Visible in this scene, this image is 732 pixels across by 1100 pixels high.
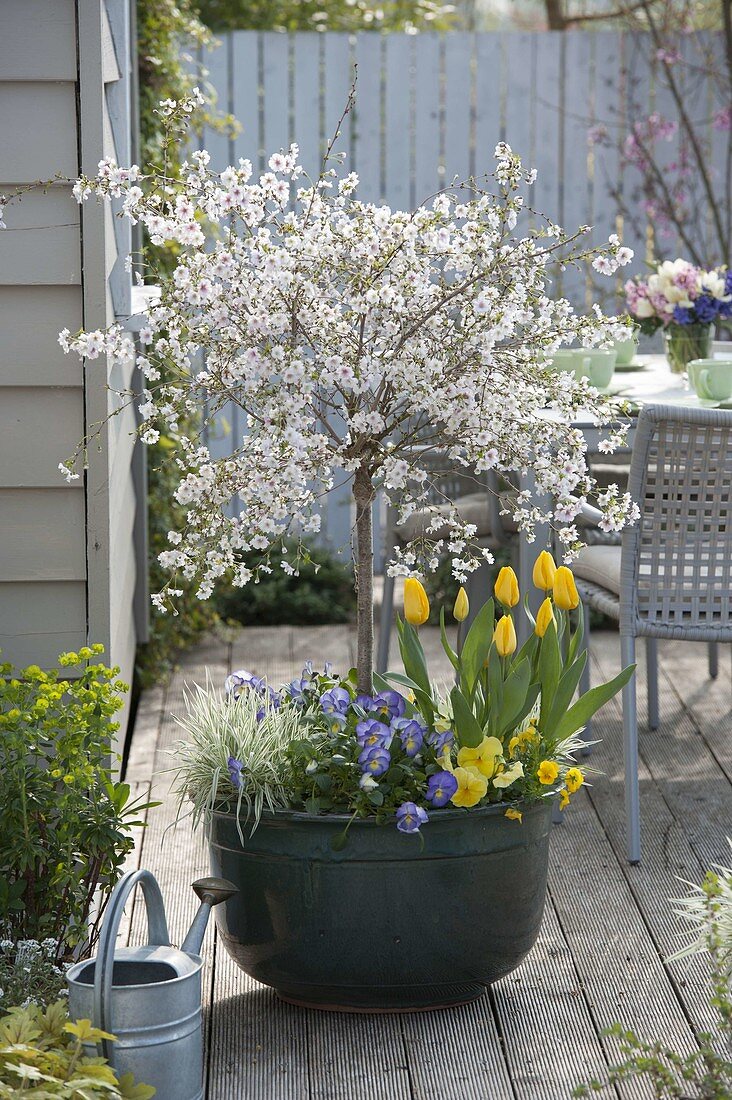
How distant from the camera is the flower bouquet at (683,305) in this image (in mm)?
3488

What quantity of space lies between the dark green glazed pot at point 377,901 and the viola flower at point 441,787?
0.02m

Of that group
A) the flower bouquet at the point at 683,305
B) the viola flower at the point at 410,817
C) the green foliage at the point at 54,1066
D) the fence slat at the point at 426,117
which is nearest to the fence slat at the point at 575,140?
the fence slat at the point at 426,117

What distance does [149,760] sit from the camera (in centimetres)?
343

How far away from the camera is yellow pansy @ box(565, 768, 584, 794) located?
2.16m

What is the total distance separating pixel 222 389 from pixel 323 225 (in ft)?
0.95

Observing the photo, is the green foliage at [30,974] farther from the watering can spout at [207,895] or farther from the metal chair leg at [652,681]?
the metal chair leg at [652,681]

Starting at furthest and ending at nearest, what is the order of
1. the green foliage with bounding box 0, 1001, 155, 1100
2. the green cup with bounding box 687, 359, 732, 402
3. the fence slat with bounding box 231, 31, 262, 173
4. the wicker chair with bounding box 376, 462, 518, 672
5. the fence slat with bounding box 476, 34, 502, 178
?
1. the fence slat with bounding box 476, 34, 502, 178
2. the fence slat with bounding box 231, 31, 262, 173
3. the wicker chair with bounding box 376, 462, 518, 672
4. the green cup with bounding box 687, 359, 732, 402
5. the green foliage with bounding box 0, 1001, 155, 1100

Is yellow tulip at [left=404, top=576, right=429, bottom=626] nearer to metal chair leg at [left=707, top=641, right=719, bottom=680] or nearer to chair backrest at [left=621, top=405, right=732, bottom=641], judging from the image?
chair backrest at [left=621, top=405, right=732, bottom=641]

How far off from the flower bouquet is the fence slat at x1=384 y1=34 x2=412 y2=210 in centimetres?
194

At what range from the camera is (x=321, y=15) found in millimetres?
5973

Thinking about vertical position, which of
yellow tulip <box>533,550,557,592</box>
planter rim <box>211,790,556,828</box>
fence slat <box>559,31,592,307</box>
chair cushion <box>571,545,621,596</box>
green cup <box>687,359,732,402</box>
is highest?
fence slat <box>559,31,592,307</box>

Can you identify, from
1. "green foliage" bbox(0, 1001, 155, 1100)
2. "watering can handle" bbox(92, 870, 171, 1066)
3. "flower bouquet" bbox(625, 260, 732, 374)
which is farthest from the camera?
"flower bouquet" bbox(625, 260, 732, 374)

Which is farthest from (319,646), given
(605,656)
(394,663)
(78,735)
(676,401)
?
(78,735)

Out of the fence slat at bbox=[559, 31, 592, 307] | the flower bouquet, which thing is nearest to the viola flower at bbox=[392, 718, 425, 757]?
the flower bouquet
